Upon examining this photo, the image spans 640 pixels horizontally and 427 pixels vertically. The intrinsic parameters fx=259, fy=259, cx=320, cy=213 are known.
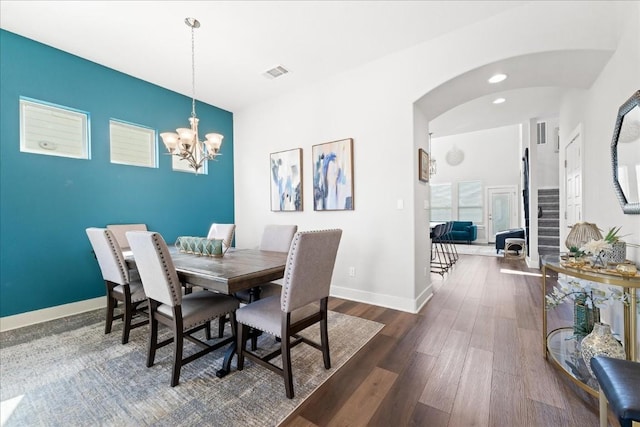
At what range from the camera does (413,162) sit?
9.64 ft

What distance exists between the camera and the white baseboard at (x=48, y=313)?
8.60ft

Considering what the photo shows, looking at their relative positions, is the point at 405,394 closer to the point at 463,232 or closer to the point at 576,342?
the point at 576,342

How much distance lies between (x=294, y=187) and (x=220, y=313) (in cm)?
236

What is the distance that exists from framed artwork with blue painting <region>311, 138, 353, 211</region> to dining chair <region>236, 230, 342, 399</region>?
1.68 metres

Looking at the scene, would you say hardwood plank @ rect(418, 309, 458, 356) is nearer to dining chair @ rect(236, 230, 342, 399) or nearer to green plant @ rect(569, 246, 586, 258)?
dining chair @ rect(236, 230, 342, 399)

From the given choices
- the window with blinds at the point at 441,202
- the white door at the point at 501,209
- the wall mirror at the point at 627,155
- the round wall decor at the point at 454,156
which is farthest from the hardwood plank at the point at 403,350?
the round wall decor at the point at 454,156

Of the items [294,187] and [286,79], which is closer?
[286,79]

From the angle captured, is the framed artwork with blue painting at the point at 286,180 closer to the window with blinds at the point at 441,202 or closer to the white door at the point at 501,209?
the window with blinds at the point at 441,202

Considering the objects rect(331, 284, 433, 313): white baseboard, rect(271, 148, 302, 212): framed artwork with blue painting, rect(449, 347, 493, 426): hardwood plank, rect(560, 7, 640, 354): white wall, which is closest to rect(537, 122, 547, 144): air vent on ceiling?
rect(560, 7, 640, 354): white wall

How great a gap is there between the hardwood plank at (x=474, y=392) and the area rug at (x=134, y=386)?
0.78 m

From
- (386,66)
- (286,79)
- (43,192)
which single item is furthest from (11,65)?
(386,66)

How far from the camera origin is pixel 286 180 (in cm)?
404

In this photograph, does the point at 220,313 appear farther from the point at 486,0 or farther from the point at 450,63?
the point at 486,0

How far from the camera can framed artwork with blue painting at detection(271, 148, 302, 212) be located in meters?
3.90
